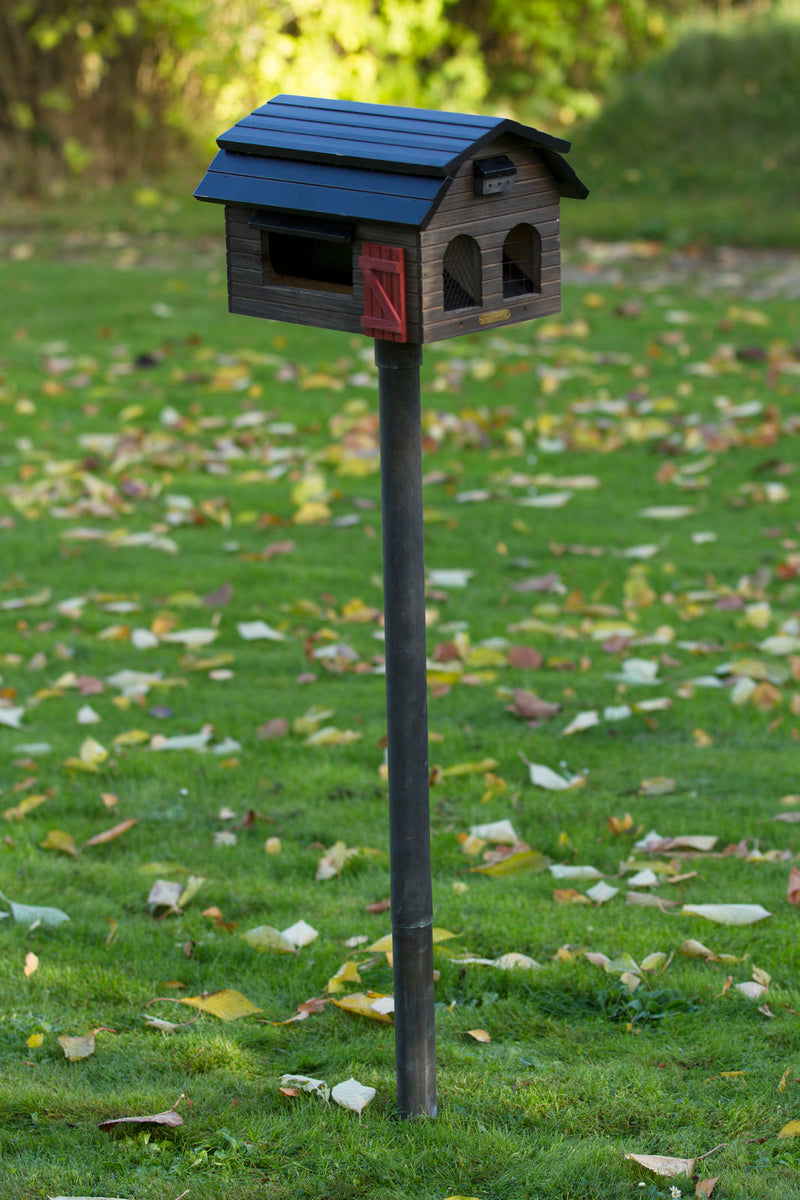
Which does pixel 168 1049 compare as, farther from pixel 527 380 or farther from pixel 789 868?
pixel 527 380

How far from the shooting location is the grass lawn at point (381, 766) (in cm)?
246

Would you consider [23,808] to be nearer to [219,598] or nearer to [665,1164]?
[219,598]

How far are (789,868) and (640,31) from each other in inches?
491

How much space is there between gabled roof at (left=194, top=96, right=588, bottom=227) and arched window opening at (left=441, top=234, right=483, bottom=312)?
0.50ft

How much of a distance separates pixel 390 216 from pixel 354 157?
14cm

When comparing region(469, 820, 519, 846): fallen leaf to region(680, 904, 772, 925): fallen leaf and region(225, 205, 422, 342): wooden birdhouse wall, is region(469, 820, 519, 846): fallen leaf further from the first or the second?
region(225, 205, 422, 342): wooden birdhouse wall

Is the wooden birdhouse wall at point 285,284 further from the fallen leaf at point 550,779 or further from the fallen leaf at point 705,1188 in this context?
the fallen leaf at point 550,779

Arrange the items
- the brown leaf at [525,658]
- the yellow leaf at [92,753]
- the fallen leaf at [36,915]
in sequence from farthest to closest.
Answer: the brown leaf at [525,658]
the yellow leaf at [92,753]
the fallen leaf at [36,915]

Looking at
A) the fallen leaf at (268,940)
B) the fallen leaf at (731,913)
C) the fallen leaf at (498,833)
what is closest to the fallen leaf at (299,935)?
the fallen leaf at (268,940)

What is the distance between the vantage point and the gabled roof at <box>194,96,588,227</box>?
2.16m

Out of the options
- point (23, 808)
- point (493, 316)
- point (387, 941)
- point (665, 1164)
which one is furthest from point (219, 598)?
point (665, 1164)

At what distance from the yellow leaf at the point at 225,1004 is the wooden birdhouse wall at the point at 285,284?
4.22 ft

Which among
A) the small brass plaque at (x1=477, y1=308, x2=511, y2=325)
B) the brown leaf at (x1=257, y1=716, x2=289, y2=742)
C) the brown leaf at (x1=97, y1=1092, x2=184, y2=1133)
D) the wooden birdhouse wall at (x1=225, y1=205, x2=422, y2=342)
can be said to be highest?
the wooden birdhouse wall at (x1=225, y1=205, x2=422, y2=342)

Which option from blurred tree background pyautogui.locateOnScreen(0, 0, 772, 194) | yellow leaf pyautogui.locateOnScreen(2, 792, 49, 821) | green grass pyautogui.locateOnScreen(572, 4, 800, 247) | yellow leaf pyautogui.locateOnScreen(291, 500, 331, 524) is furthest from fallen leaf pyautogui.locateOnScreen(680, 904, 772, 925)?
blurred tree background pyautogui.locateOnScreen(0, 0, 772, 194)
